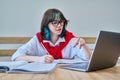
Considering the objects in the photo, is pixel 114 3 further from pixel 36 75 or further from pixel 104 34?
pixel 36 75

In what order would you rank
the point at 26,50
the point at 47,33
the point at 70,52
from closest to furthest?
the point at 26,50
the point at 70,52
the point at 47,33

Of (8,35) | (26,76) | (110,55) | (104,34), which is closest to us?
(26,76)

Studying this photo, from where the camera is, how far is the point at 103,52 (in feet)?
3.62

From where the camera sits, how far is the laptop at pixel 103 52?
1.04 m

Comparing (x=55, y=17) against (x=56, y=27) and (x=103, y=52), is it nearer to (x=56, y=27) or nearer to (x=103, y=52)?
(x=56, y=27)

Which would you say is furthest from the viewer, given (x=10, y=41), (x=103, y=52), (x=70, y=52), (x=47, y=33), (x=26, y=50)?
(x=10, y=41)

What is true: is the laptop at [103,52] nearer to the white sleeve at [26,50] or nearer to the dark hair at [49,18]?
the white sleeve at [26,50]

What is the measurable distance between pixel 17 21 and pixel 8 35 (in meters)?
0.22

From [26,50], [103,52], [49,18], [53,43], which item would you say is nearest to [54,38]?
[53,43]

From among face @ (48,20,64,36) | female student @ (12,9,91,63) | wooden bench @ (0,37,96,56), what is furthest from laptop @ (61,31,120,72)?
wooden bench @ (0,37,96,56)

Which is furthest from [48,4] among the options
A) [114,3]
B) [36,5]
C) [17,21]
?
[114,3]

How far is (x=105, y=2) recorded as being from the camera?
2994 mm

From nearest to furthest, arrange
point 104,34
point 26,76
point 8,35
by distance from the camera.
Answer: point 26,76, point 104,34, point 8,35

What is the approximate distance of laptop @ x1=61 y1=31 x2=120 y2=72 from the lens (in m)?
1.04
